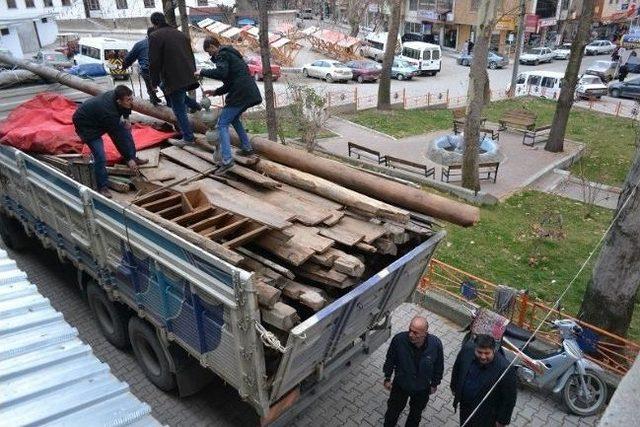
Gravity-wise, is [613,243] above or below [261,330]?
below

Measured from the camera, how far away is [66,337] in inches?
140

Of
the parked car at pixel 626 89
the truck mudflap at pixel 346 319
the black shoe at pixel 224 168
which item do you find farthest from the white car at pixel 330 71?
the truck mudflap at pixel 346 319

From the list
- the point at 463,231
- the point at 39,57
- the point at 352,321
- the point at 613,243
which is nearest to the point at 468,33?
the point at 39,57

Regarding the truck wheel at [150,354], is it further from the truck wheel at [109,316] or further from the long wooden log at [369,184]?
the long wooden log at [369,184]

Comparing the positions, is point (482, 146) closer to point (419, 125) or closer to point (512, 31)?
point (419, 125)

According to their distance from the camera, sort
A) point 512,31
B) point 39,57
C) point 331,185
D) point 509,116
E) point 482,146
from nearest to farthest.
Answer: point 331,185 < point 482,146 < point 509,116 < point 39,57 < point 512,31

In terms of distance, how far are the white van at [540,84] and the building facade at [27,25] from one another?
110 feet

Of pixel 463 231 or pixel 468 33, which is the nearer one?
pixel 463 231

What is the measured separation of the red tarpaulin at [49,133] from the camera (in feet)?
22.6

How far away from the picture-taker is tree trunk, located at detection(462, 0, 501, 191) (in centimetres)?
1197

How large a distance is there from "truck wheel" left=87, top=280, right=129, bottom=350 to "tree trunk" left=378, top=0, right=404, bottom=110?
18.5 meters

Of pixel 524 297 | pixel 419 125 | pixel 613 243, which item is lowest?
pixel 419 125

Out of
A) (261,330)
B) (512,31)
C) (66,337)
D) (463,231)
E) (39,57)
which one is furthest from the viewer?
(512,31)

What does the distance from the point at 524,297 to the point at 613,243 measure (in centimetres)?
133
